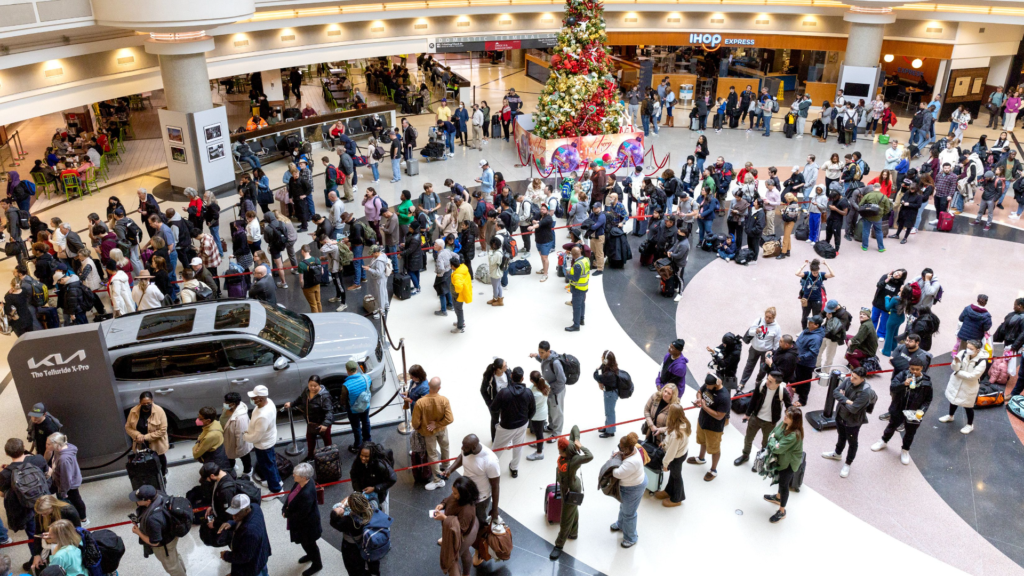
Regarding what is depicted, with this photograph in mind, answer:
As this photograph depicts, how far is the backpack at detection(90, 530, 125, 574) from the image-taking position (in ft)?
22.3

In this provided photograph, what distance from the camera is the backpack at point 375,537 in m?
6.92

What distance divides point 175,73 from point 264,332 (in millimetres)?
11330

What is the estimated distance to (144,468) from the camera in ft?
27.1

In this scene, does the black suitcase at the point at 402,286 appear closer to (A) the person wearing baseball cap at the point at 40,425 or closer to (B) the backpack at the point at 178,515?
(A) the person wearing baseball cap at the point at 40,425

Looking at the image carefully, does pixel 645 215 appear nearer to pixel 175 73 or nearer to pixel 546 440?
pixel 546 440

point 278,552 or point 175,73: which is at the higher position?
point 175,73

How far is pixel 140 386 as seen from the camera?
923cm

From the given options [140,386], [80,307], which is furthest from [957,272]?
[80,307]

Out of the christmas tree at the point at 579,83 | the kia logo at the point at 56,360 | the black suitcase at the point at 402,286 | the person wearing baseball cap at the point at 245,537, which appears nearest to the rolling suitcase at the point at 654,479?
the person wearing baseball cap at the point at 245,537

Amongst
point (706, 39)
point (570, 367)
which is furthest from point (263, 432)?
point (706, 39)

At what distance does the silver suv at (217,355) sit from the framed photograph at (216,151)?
10158 mm

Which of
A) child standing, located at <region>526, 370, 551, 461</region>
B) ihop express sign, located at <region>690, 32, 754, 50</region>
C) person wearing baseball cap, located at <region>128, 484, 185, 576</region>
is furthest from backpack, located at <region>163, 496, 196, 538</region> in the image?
ihop express sign, located at <region>690, 32, 754, 50</region>

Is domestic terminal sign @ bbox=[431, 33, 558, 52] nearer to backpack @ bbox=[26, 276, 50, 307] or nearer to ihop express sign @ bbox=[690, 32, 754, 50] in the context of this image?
ihop express sign @ bbox=[690, 32, 754, 50]

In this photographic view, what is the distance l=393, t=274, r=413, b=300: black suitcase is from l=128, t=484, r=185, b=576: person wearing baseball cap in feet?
21.8
